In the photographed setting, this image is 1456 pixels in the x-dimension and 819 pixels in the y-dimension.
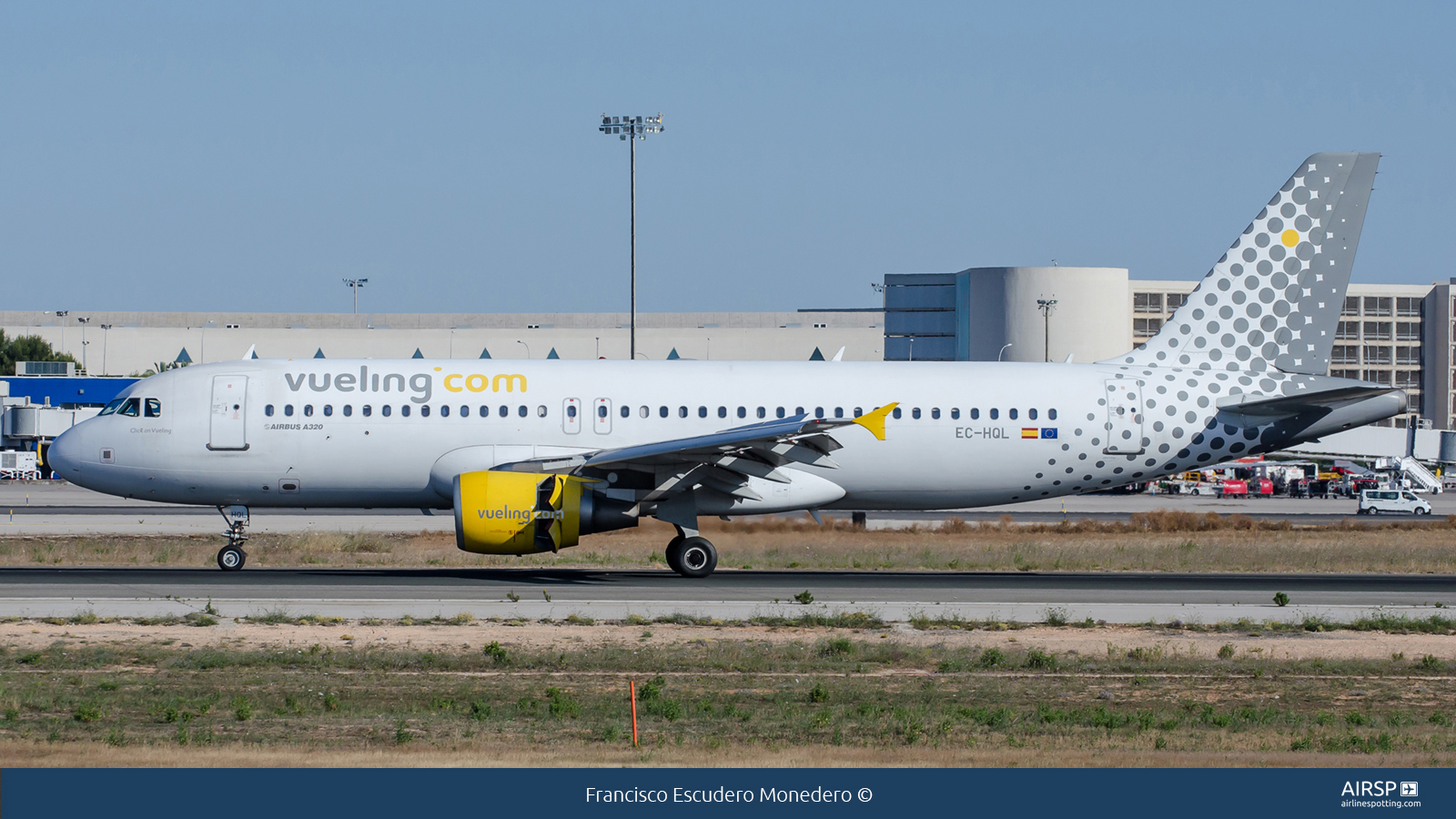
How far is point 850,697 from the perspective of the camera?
50.2 ft

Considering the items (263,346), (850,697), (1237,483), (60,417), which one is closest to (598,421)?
(850,697)

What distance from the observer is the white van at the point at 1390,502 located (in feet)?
217

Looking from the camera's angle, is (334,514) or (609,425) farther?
(334,514)

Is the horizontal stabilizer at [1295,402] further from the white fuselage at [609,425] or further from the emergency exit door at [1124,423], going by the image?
the emergency exit door at [1124,423]

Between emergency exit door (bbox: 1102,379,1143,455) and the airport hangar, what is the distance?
210 feet

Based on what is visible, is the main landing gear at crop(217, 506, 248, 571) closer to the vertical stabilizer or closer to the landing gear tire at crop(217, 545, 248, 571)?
the landing gear tire at crop(217, 545, 248, 571)

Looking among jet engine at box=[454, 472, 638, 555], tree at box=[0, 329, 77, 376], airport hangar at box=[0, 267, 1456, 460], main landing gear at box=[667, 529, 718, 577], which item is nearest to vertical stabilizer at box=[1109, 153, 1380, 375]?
main landing gear at box=[667, 529, 718, 577]

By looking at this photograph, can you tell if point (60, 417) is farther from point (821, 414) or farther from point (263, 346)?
point (821, 414)

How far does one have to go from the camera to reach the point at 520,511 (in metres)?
25.2

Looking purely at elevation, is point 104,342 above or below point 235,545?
above

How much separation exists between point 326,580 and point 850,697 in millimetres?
13377

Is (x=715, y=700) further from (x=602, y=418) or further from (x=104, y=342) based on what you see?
(x=104, y=342)

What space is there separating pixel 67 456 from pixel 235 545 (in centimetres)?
384

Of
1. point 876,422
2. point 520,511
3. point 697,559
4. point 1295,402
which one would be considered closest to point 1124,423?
point 1295,402
